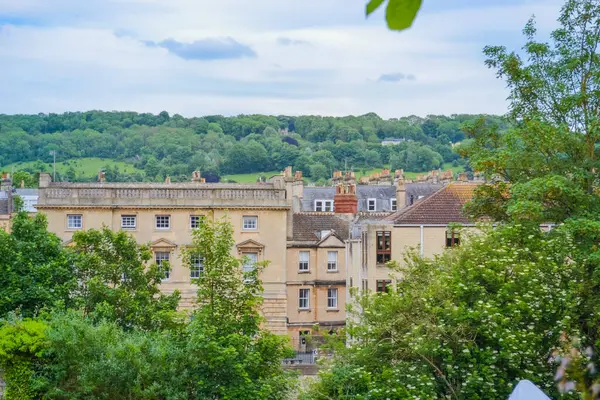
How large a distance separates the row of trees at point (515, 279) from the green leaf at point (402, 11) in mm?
21411

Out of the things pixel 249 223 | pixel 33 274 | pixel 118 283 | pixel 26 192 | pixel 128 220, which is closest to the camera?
pixel 118 283

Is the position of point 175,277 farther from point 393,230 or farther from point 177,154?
point 177,154

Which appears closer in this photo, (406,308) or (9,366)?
(406,308)

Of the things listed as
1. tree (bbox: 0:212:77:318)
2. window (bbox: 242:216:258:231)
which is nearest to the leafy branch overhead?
tree (bbox: 0:212:77:318)

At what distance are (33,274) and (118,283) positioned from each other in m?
3.13

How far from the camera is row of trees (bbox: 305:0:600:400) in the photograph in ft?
85.9

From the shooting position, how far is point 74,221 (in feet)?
190

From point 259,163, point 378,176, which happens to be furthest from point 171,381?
point 259,163

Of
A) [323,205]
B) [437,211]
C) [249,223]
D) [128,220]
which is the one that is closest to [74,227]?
[128,220]

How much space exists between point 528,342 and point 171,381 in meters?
9.98

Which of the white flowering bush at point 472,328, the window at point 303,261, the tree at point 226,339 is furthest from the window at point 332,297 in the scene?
the white flowering bush at point 472,328

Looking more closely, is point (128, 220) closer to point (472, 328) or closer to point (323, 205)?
point (472, 328)

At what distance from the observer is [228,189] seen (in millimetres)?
59062

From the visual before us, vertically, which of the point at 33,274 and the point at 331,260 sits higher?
the point at 33,274
